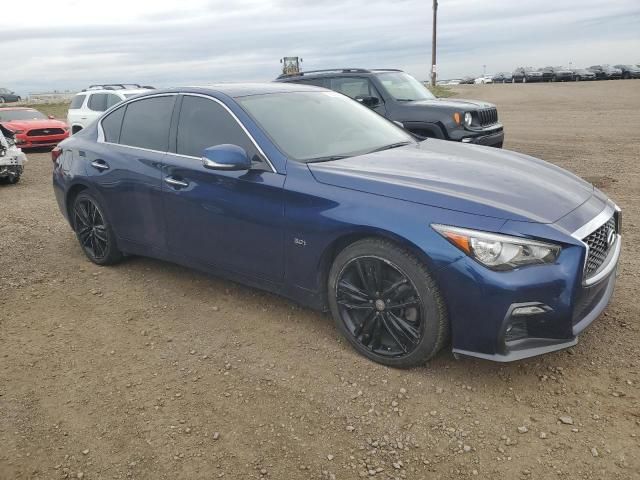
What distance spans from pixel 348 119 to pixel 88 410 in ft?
9.08

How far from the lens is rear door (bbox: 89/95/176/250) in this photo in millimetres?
4492

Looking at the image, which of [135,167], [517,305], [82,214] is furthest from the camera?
[82,214]

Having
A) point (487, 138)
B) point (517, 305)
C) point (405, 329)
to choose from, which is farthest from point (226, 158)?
point (487, 138)

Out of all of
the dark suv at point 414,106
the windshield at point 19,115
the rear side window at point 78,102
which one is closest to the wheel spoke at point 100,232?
the dark suv at point 414,106

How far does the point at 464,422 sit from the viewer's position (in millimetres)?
2893

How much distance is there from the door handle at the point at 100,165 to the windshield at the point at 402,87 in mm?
5799

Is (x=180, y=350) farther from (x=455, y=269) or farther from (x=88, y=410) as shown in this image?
(x=455, y=269)

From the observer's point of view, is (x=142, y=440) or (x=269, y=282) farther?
(x=269, y=282)

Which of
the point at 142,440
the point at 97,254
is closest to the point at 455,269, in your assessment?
the point at 142,440

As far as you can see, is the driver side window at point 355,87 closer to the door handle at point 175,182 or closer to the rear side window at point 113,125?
the rear side window at point 113,125

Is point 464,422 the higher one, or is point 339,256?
→ point 339,256

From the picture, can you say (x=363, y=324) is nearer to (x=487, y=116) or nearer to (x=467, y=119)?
(x=467, y=119)

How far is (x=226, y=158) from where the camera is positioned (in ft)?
11.9

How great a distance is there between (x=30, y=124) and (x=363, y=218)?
49.7ft
